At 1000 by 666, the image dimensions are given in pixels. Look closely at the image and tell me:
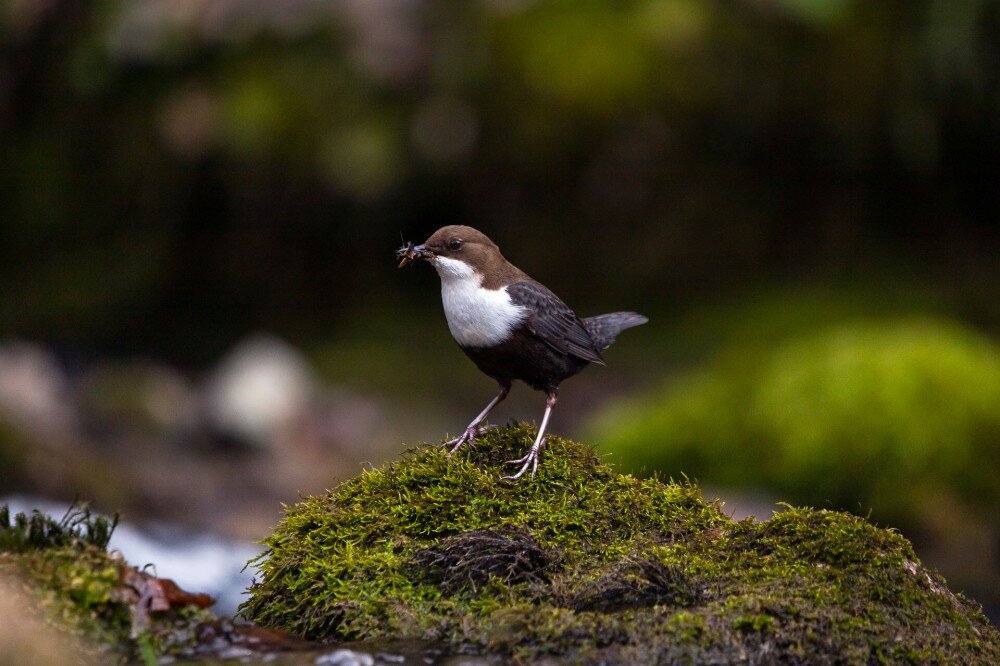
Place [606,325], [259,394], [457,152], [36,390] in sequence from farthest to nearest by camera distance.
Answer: [457,152]
[259,394]
[36,390]
[606,325]

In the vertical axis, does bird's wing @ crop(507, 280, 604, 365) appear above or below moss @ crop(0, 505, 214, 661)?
above

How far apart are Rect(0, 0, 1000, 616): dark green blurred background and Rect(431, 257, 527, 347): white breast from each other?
5.51m

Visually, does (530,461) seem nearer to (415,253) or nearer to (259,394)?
(415,253)

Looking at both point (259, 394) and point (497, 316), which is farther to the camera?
point (259, 394)

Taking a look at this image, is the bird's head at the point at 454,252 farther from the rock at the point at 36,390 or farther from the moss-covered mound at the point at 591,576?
the rock at the point at 36,390

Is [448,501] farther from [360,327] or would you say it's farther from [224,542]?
[360,327]

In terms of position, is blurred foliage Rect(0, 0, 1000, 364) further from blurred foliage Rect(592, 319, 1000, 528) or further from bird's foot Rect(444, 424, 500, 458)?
bird's foot Rect(444, 424, 500, 458)

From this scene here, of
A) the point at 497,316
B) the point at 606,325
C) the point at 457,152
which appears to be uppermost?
the point at 457,152

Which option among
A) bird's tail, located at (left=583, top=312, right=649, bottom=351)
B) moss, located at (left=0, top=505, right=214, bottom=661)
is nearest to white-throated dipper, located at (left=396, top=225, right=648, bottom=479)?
bird's tail, located at (left=583, top=312, right=649, bottom=351)

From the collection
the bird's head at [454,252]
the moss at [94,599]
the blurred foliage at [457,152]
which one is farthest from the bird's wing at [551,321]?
the blurred foliage at [457,152]

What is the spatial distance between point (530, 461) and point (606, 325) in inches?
51.3

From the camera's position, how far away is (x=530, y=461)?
3.97 meters

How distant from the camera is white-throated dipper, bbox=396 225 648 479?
4266 millimetres

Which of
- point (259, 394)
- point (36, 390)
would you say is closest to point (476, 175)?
point (259, 394)
